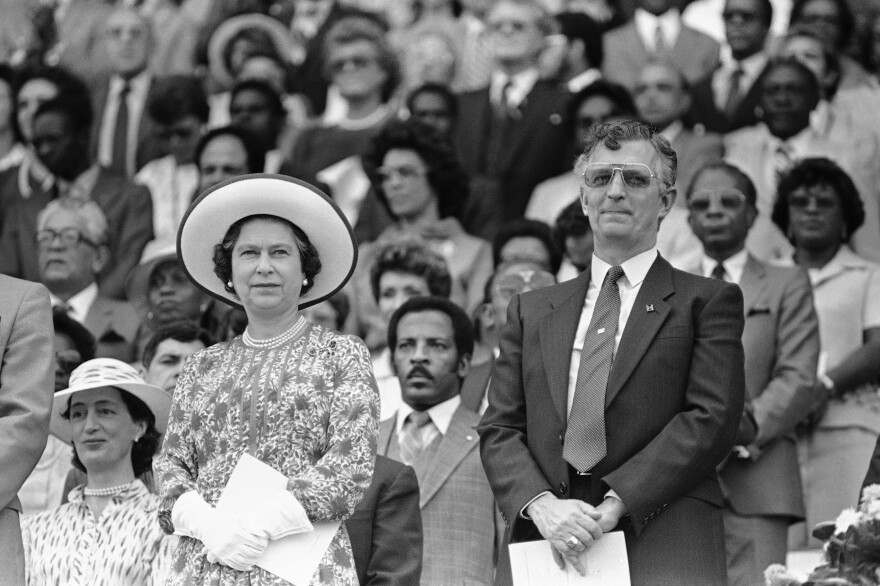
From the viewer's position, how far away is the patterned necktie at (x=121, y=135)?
42.2ft

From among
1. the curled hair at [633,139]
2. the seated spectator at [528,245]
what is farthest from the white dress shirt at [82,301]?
the curled hair at [633,139]

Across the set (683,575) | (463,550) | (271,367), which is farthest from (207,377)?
(463,550)

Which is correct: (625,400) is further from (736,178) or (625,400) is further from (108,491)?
(736,178)

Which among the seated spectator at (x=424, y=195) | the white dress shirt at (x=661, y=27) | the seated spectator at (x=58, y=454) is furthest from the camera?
the white dress shirt at (x=661, y=27)

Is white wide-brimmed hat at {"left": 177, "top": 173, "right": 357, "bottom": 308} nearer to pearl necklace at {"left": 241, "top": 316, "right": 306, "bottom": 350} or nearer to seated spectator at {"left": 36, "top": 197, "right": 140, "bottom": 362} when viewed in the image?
pearl necklace at {"left": 241, "top": 316, "right": 306, "bottom": 350}

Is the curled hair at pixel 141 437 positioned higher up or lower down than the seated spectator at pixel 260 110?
lower down

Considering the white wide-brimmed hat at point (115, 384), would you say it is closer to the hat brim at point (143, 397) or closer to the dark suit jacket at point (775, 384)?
the hat brim at point (143, 397)

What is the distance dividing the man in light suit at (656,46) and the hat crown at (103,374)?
19.5 feet

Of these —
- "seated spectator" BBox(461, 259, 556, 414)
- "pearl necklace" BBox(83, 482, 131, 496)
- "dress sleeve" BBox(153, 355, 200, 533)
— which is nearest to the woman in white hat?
"pearl necklace" BBox(83, 482, 131, 496)

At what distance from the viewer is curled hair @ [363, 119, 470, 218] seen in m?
10.3

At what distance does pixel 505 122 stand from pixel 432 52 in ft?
3.76

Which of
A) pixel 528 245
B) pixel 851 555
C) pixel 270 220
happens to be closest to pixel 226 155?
pixel 528 245

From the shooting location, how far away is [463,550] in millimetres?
7160

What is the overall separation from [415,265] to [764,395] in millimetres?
2097
